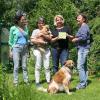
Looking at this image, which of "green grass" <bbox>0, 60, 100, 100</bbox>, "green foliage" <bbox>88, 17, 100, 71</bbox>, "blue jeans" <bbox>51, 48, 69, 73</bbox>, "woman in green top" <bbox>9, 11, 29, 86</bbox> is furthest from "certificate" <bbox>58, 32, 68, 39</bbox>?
"green foliage" <bbox>88, 17, 100, 71</bbox>

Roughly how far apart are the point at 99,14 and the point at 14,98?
8788 mm

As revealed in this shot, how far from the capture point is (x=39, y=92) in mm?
10359

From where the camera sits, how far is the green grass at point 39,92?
6.74m

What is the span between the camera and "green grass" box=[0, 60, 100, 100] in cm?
674

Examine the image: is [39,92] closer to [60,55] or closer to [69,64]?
[69,64]

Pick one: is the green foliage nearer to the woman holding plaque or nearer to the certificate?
the woman holding plaque

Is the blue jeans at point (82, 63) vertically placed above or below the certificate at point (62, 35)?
below

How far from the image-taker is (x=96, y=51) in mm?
14758

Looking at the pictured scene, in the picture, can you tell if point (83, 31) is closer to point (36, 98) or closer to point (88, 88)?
point (88, 88)

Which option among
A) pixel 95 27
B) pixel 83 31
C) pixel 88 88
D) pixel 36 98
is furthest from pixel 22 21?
pixel 36 98

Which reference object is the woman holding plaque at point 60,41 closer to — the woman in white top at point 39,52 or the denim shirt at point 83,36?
the woman in white top at point 39,52

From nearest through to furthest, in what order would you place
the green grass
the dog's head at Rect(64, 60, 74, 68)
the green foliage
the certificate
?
the green grass < the dog's head at Rect(64, 60, 74, 68) < the certificate < the green foliage

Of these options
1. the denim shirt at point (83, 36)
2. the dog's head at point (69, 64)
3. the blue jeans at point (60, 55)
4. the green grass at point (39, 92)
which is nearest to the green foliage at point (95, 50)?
the green grass at point (39, 92)

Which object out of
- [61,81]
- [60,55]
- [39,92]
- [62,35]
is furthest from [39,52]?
[39,92]
